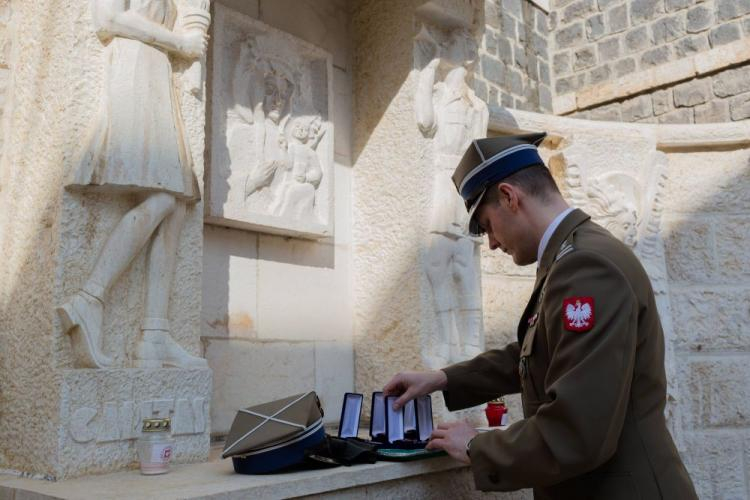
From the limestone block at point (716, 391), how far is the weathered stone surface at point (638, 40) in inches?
219

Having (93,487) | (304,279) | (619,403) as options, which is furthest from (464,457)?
(304,279)

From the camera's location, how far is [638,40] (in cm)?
878

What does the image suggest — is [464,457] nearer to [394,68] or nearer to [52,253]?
[52,253]

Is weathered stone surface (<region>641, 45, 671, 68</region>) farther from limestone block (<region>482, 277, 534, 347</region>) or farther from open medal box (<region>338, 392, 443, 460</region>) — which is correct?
open medal box (<region>338, 392, 443, 460</region>)

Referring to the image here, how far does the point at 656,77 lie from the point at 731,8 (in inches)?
41.5

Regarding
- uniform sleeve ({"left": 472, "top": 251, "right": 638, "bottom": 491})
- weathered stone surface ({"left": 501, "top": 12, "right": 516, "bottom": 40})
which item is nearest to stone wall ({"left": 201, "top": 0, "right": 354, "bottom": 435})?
uniform sleeve ({"left": 472, "top": 251, "right": 638, "bottom": 491})

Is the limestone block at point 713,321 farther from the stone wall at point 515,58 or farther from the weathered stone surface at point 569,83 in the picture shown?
the weathered stone surface at point 569,83

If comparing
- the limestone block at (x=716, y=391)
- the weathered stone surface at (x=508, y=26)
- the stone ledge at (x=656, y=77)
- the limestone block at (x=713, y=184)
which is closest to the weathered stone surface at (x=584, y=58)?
the stone ledge at (x=656, y=77)

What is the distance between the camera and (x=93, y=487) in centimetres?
193

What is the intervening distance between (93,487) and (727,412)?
3678 mm

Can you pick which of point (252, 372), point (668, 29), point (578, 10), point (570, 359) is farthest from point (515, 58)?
point (570, 359)

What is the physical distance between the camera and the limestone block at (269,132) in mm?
3039

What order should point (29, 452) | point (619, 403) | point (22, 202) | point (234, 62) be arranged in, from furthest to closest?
point (234, 62) < point (22, 202) < point (29, 452) < point (619, 403)

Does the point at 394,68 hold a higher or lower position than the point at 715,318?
higher
